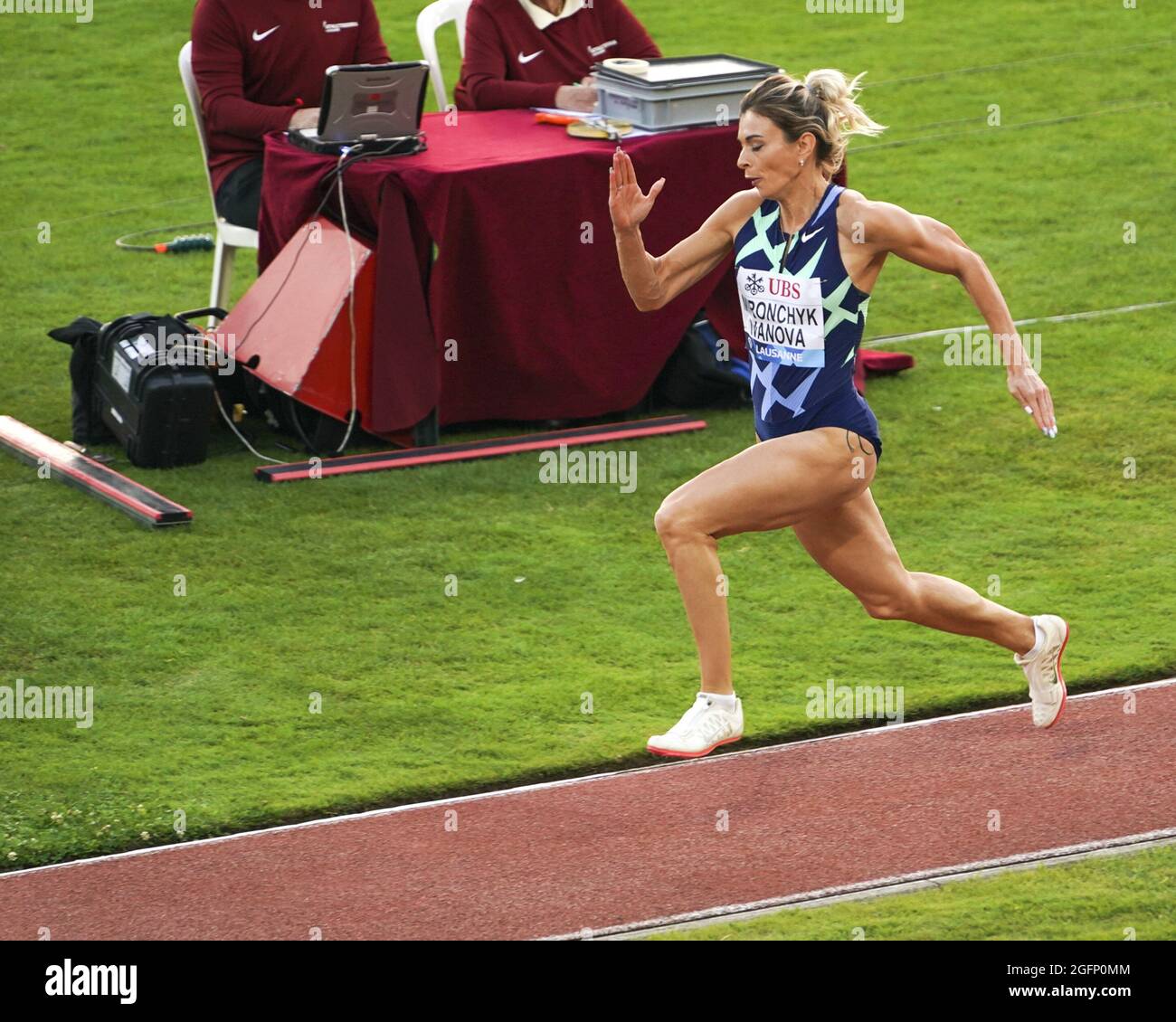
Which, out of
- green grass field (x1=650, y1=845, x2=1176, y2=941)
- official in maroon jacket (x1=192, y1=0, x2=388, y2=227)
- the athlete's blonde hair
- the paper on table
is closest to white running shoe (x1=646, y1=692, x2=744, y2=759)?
green grass field (x1=650, y1=845, x2=1176, y2=941)

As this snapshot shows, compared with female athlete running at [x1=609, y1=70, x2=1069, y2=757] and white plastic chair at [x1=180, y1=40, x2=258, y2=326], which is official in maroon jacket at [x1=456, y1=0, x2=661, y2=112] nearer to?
white plastic chair at [x1=180, y1=40, x2=258, y2=326]

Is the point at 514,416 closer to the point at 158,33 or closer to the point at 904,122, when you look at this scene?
the point at 904,122

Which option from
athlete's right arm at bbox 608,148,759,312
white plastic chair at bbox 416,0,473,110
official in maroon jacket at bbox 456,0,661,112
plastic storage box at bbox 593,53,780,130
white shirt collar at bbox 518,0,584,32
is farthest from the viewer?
white plastic chair at bbox 416,0,473,110

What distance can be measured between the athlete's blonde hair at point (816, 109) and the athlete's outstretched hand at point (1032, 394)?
770 mm

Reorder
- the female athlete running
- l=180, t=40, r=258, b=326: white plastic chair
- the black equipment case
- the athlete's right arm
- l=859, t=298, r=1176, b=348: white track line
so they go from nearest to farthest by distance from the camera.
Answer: the female athlete running < the athlete's right arm < the black equipment case < l=180, t=40, r=258, b=326: white plastic chair < l=859, t=298, r=1176, b=348: white track line

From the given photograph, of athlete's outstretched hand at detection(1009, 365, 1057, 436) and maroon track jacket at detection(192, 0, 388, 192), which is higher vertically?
maroon track jacket at detection(192, 0, 388, 192)

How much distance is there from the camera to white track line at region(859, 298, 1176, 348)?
1023cm

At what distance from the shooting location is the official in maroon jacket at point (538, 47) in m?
9.54

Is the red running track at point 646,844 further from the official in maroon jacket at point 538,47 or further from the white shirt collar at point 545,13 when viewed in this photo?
the white shirt collar at point 545,13

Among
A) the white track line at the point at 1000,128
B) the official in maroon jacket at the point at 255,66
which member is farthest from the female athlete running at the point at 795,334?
the white track line at the point at 1000,128

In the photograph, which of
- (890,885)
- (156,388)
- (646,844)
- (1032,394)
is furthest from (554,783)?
(156,388)

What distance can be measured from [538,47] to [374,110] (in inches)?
58.5

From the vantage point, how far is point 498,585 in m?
7.40
